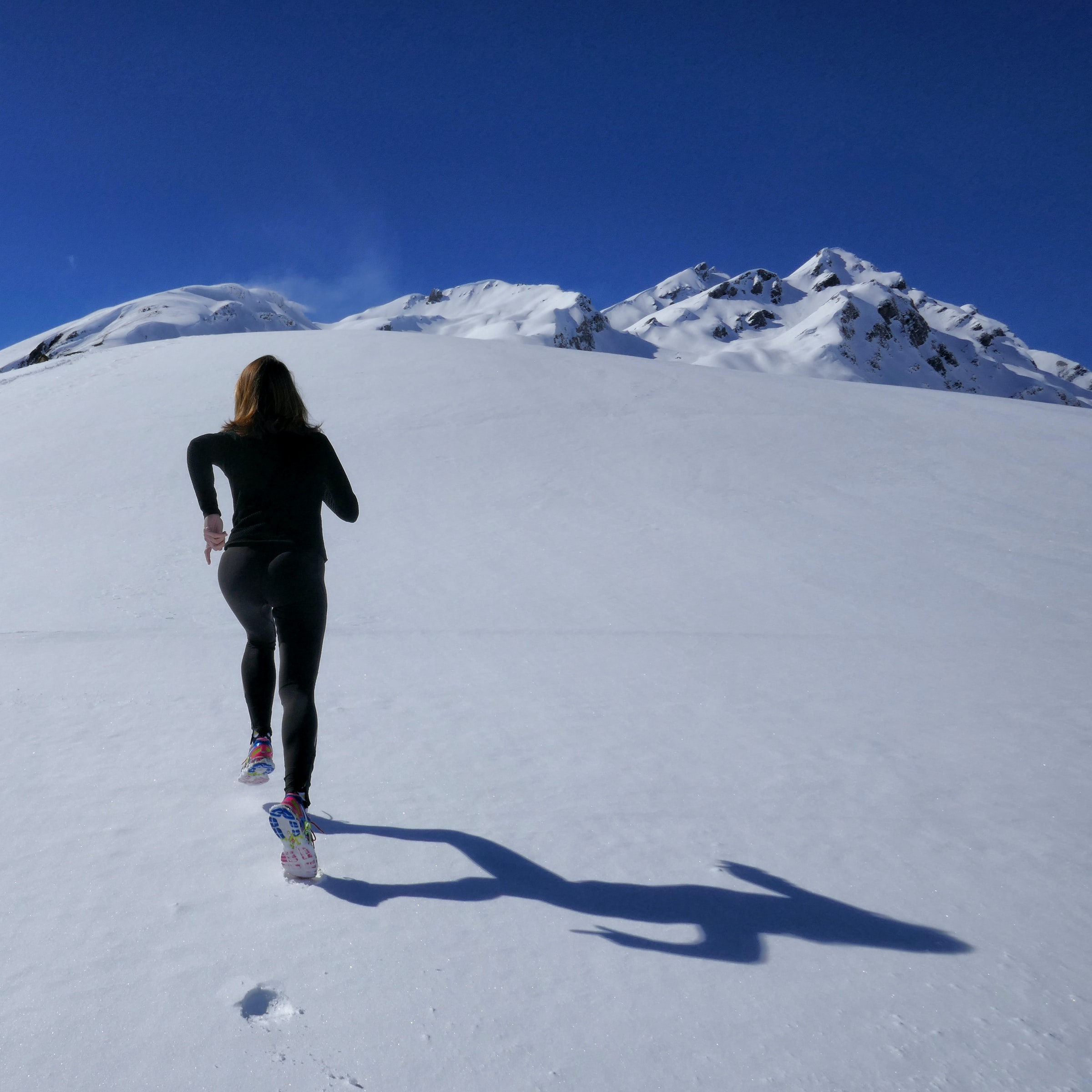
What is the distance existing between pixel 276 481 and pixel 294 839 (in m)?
1.10

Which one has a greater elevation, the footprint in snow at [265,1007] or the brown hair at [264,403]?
the brown hair at [264,403]

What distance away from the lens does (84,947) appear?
73.0 inches

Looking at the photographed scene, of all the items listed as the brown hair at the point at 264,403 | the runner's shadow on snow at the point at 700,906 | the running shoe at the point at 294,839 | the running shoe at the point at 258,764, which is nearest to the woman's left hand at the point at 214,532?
the brown hair at the point at 264,403

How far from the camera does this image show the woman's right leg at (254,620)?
7.86ft

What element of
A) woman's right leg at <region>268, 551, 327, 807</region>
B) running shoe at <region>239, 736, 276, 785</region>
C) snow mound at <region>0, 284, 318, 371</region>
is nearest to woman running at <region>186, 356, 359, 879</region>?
woman's right leg at <region>268, 551, 327, 807</region>

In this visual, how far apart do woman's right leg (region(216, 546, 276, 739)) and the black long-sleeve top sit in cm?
6

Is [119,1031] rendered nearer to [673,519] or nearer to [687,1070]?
[687,1070]

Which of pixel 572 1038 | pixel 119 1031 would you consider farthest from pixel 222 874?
pixel 572 1038

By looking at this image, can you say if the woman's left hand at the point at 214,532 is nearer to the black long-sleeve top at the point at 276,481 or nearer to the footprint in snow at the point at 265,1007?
the black long-sleeve top at the point at 276,481

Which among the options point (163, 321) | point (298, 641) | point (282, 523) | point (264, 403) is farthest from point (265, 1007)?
point (163, 321)

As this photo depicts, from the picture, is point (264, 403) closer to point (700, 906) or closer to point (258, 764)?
point (258, 764)

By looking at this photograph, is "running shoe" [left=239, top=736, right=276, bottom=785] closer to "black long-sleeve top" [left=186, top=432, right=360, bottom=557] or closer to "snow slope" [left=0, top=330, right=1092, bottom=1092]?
"snow slope" [left=0, top=330, right=1092, bottom=1092]

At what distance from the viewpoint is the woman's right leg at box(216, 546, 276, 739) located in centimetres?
240

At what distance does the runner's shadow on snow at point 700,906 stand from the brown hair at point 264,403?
1.42 metres
